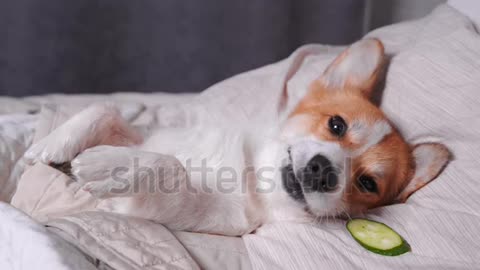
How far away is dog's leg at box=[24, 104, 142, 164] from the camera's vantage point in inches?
53.4

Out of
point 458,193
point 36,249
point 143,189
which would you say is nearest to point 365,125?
point 458,193

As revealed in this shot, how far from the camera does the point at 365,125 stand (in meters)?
1.40

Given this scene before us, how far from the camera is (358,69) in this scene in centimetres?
162

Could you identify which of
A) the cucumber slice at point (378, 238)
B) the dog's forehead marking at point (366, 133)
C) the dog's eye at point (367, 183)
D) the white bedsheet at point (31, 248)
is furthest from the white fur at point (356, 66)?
A: the white bedsheet at point (31, 248)

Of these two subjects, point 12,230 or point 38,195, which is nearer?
point 12,230

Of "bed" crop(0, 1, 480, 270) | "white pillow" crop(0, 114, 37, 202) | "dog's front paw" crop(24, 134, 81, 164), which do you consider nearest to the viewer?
"bed" crop(0, 1, 480, 270)

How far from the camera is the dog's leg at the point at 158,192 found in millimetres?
1135

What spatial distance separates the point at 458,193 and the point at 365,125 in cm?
30

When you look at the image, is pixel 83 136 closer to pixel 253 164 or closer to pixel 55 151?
pixel 55 151

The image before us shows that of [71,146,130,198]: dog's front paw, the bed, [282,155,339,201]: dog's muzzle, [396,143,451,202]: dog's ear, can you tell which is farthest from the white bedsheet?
[396,143,451,202]: dog's ear

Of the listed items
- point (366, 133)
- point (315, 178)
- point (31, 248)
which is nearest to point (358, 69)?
point (366, 133)

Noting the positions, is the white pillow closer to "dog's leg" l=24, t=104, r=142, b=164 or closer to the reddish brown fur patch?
"dog's leg" l=24, t=104, r=142, b=164

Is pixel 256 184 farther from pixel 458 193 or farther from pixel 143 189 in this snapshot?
pixel 458 193

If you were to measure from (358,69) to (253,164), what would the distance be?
49cm
